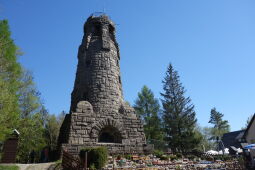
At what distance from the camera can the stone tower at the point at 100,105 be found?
1269cm

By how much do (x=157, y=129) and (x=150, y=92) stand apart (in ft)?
19.1

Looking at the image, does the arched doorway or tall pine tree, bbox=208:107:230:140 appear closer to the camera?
the arched doorway

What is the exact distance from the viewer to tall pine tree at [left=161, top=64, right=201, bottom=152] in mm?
23619

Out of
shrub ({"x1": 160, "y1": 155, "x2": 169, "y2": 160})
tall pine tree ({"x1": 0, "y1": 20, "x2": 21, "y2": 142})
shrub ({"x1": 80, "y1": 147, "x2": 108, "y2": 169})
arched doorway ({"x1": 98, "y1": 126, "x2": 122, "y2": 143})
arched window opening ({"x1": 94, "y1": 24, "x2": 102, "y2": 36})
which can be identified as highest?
arched window opening ({"x1": 94, "y1": 24, "x2": 102, "y2": 36})

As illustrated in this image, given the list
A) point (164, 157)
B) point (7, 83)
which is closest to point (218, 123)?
point (164, 157)

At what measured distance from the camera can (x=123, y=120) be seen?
558 inches

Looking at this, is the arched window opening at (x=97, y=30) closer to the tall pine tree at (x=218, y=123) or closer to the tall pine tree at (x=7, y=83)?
the tall pine tree at (x=7, y=83)

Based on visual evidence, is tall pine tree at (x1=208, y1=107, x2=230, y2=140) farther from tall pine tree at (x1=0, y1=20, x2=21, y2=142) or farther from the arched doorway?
tall pine tree at (x1=0, y1=20, x2=21, y2=142)

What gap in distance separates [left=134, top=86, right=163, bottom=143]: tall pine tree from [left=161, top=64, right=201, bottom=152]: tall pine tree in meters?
1.45

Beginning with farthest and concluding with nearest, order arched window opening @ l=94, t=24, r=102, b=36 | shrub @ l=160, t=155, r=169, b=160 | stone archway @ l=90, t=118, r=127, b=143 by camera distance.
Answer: arched window opening @ l=94, t=24, r=102, b=36 → stone archway @ l=90, t=118, r=127, b=143 → shrub @ l=160, t=155, r=169, b=160

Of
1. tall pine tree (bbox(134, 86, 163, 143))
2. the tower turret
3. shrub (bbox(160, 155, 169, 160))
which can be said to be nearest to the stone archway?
the tower turret

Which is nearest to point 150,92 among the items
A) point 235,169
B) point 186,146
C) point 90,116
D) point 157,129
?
point 157,129

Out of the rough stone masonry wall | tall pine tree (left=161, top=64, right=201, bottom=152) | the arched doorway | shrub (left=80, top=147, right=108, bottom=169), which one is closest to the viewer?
shrub (left=80, top=147, right=108, bottom=169)

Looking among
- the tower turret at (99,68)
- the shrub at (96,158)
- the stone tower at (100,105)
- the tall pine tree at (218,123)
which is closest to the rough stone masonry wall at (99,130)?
the stone tower at (100,105)
